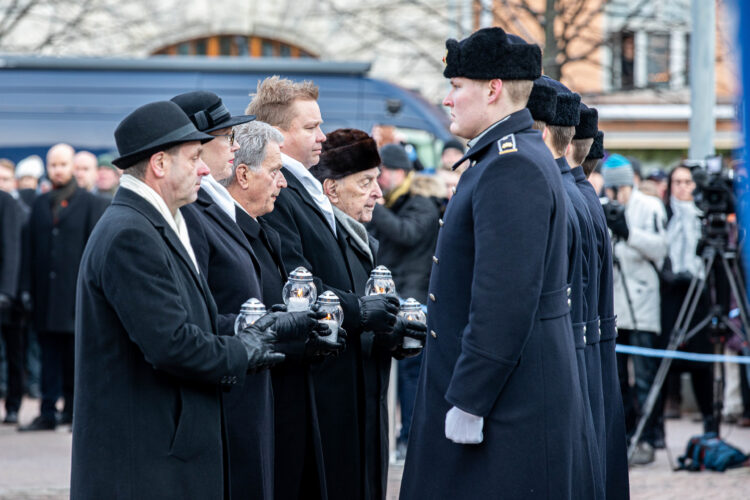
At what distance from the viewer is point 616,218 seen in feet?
27.2

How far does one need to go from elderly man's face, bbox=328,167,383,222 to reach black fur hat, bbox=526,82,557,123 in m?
1.14

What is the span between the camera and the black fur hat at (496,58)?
4059 mm

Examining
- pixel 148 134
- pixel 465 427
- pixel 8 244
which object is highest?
pixel 148 134

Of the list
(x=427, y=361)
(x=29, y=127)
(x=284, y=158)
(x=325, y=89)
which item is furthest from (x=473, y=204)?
(x=29, y=127)

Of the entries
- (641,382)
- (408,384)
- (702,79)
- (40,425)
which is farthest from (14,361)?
(702,79)

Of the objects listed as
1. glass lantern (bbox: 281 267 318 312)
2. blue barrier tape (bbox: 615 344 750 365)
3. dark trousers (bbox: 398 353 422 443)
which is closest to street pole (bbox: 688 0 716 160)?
blue barrier tape (bbox: 615 344 750 365)

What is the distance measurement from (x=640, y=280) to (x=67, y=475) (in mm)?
4298

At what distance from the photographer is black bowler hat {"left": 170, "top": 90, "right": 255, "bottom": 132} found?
14.2 ft

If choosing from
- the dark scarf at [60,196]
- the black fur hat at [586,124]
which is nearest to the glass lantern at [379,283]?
the black fur hat at [586,124]

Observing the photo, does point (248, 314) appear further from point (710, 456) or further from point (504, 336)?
point (710, 456)

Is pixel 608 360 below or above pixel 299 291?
below

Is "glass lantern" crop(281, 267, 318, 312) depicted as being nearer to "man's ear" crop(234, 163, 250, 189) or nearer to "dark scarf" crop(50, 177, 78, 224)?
"man's ear" crop(234, 163, 250, 189)

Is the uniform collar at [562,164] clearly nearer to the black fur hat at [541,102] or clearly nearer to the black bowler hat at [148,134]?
the black fur hat at [541,102]

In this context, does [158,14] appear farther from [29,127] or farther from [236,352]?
[236,352]
